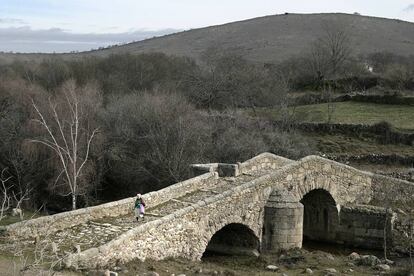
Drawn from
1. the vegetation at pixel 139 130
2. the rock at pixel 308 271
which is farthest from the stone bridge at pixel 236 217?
the vegetation at pixel 139 130

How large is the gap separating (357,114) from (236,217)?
2387 centimetres

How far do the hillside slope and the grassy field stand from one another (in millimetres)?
31304

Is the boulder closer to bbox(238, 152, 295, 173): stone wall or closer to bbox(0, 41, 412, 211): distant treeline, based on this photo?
bbox(238, 152, 295, 173): stone wall

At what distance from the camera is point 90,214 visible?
Answer: 45.8ft

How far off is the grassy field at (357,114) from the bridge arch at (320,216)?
43.6 feet

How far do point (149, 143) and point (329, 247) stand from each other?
1033 centimetres

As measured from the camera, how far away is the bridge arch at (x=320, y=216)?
2273cm

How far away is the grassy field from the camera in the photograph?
36438mm

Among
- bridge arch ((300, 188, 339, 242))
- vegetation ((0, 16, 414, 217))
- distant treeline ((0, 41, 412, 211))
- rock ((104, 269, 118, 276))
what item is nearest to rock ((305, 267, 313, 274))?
rock ((104, 269, 118, 276))

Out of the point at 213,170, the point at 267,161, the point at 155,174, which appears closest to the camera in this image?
the point at 213,170

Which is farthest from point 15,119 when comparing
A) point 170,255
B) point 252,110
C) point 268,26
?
point 268,26

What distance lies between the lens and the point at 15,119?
3120cm

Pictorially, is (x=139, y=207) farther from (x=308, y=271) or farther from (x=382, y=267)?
(x=382, y=267)

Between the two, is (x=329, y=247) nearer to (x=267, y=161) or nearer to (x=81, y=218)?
(x=267, y=161)
